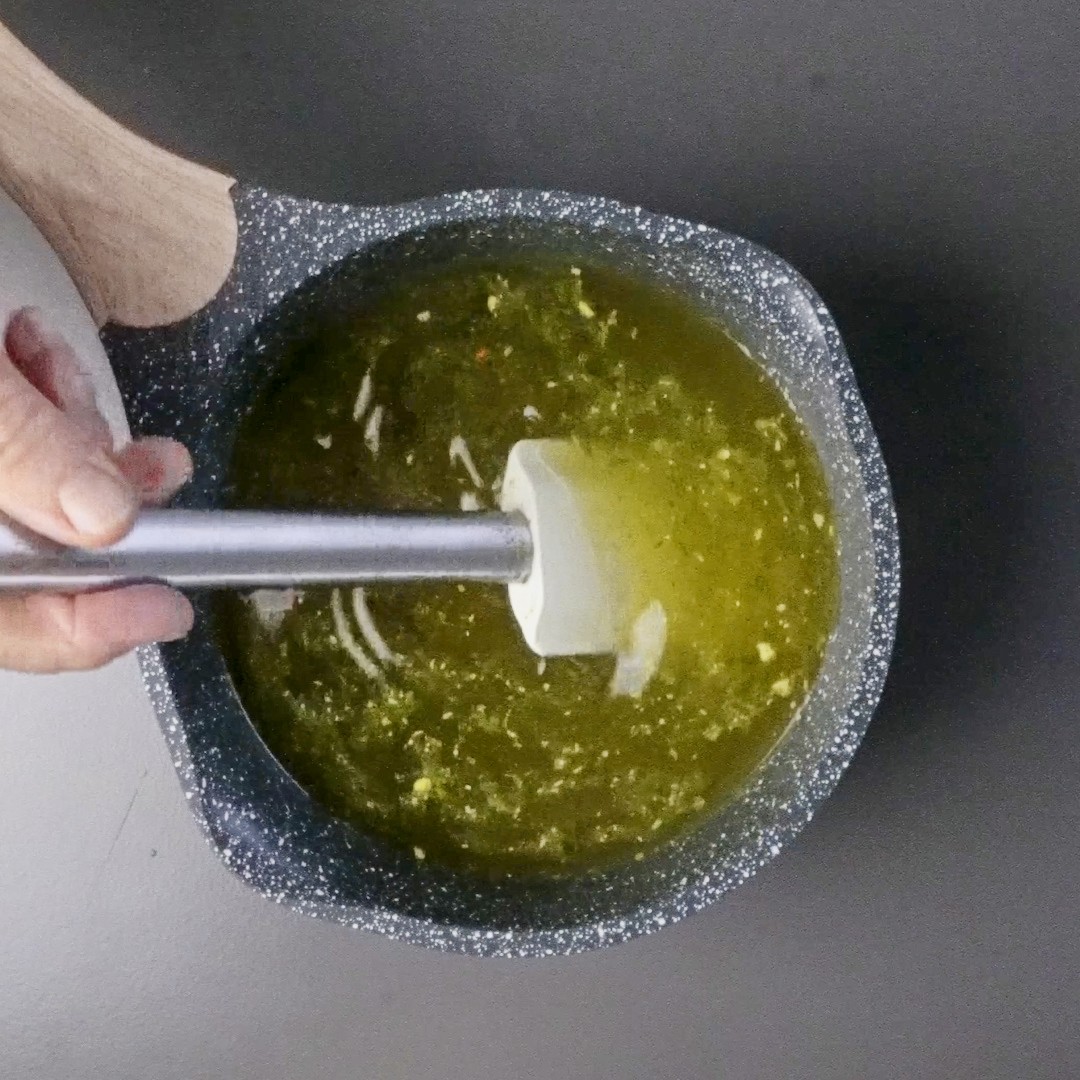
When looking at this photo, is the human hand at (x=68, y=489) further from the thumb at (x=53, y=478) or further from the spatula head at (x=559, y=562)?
the spatula head at (x=559, y=562)

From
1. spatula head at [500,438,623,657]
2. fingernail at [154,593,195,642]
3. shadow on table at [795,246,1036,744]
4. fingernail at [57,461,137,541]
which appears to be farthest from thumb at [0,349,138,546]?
shadow on table at [795,246,1036,744]

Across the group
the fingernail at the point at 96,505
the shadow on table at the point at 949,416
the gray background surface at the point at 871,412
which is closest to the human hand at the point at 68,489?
the fingernail at the point at 96,505

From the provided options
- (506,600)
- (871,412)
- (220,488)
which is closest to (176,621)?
(220,488)

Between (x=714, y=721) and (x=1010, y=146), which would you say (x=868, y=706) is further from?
(x=1010, y=146)

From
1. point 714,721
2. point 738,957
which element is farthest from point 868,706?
point 738,957

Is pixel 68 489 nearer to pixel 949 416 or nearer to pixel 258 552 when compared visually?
pixel 258 552

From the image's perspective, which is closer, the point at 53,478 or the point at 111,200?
the point at 53,478
